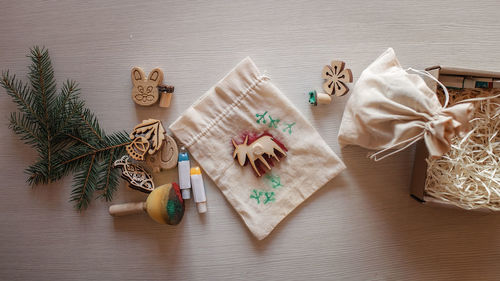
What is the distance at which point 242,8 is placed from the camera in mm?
711

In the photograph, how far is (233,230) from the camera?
719 mm

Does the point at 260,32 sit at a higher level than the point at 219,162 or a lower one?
higher

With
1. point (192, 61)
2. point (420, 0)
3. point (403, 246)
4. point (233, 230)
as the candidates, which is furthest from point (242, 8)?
point (403, 246)

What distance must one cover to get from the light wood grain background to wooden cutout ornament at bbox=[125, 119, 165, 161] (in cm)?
5

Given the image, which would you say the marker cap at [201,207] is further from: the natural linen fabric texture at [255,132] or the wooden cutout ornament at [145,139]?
the wooden cutout ornament at [145,139]

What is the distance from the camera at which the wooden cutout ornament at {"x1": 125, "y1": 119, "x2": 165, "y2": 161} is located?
2.18 feet

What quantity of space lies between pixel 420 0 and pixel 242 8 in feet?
1.42

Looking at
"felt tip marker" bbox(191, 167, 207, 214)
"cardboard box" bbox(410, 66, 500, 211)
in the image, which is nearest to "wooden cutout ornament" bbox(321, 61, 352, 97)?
"cardboard box" bbox(410, 66, 500, 211)

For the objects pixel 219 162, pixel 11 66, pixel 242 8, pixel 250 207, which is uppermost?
pixel 242 8

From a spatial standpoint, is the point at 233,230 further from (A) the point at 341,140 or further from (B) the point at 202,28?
(B) the point at 202,28

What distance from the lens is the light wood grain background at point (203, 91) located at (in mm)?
713

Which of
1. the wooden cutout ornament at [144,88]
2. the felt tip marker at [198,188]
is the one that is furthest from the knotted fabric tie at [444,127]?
the wooden cutout ornament at [144,88]

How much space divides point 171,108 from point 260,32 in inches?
11.1

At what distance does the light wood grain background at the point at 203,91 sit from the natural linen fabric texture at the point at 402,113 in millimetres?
111
